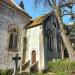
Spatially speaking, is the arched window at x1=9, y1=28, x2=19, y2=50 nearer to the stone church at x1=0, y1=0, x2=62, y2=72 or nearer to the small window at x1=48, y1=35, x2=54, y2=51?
the stone church at x1=0, y1=0, x2=62, y2=72

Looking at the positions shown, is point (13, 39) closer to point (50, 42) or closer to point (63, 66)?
point (50, 42)

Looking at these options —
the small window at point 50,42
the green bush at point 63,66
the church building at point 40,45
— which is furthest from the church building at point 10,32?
the green bush at point 63,66

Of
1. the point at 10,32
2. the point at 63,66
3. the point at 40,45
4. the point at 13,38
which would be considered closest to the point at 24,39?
the point at 13,38

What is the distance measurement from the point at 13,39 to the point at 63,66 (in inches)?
354

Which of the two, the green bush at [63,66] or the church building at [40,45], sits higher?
the church building at [40,45]

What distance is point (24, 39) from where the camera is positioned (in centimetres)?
2534

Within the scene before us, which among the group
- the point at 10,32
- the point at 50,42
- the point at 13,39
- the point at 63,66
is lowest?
the point at 63,66

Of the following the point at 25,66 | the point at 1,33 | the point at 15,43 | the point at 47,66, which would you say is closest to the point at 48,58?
the point at 47,66

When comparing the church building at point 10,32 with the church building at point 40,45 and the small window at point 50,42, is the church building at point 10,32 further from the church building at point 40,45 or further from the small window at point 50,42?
the small window at point 50,42

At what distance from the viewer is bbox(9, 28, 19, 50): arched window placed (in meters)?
23.4

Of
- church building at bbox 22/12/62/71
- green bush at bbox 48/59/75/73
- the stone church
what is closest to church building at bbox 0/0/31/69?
the stone church

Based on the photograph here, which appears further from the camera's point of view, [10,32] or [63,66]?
[10,32]

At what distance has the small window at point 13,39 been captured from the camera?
2338cm

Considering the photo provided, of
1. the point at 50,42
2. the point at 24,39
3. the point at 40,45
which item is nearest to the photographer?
the point at 40,45
